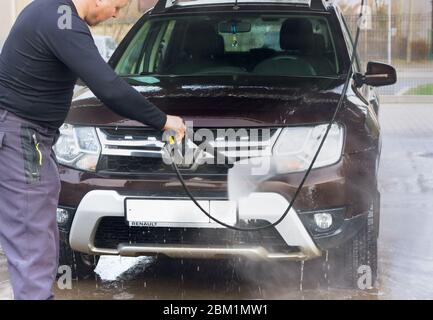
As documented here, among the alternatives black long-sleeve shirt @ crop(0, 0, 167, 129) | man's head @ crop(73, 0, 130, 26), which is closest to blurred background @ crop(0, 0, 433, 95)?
man's head @ crop(73, 0, 130, 26)

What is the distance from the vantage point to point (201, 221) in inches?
146

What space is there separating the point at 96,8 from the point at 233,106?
103 cm

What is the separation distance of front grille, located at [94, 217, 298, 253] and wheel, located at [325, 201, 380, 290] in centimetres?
44

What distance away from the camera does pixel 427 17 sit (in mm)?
18844

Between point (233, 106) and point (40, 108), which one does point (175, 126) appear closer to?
point (40, 108)

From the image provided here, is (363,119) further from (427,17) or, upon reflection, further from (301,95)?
(427,17)

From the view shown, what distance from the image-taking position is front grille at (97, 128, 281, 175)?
378 cm

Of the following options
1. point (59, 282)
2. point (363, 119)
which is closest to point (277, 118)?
point (363, 119)

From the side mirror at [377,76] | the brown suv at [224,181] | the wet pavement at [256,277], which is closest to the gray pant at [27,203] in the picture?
the brown suv at [224,181]

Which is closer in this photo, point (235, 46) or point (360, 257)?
point (360, 257)

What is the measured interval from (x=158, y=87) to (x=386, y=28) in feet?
49.1

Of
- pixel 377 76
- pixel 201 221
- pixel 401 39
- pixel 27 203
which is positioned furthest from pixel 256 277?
pixel 401 39

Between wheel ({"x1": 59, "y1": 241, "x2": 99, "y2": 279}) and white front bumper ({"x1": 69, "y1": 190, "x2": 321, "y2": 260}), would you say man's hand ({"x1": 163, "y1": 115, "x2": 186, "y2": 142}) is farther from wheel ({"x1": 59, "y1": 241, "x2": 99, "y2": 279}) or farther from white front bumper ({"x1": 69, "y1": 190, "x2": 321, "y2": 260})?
wheel ({"x1": 59, "y1": 241, "x2": 99, "y2": 279})

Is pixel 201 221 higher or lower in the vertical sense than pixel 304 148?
lower
